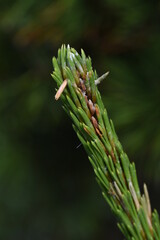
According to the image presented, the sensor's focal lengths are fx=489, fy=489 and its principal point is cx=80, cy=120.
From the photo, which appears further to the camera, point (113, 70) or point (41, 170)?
point (41, 170)

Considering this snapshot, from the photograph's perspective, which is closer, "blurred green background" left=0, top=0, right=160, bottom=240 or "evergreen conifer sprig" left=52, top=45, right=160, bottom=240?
"evergreen conifer sprig" left=52, top=45, right=160, bottom=240

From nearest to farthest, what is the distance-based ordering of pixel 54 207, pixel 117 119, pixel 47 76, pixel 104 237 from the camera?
pixel 117 119 → pixel 47 76 → pixel 54 207 → pixel 104 237

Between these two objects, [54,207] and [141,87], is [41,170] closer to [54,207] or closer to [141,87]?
[54,207]

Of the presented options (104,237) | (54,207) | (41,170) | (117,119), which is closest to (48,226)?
(54,207)

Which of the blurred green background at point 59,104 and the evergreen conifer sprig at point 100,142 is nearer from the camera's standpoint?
the evergreen conifer sprig at point 100,142
